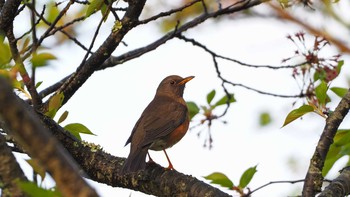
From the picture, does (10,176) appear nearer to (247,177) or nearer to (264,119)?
(247,177)

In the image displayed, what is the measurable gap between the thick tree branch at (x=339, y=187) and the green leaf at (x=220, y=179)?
0.84 metres

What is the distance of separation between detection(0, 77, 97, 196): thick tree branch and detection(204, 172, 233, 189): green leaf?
2.79 m

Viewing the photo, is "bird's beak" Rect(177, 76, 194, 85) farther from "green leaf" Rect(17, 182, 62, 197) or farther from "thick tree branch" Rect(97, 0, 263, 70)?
"green leaf" Rect(17, 182, 62, 197)

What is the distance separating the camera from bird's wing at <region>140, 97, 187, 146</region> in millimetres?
6079

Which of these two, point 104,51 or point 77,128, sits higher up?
point 104,51

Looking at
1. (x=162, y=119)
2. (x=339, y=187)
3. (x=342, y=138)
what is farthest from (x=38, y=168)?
(x=162, y=119)

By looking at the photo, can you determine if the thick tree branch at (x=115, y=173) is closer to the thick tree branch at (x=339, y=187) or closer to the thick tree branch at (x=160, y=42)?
the thick tree branch at (x=339, y=187)

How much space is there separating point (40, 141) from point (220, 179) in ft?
9.66

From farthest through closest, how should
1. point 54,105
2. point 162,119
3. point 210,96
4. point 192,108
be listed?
point 162,119, point 210,96, point 192,108, point 54,105

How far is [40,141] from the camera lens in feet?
5.41

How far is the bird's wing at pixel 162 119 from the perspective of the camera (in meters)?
6.08

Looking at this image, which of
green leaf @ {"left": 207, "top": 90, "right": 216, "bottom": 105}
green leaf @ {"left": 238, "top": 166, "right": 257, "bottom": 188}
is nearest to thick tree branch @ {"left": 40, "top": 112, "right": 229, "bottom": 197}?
green leaf @ {"left": 238, "top": 166, "right": 257, "bottom": 188}

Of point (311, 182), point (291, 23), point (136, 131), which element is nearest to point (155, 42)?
point (136, 131)

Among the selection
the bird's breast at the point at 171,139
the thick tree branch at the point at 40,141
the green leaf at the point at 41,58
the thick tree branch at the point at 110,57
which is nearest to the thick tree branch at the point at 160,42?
the thick tree branch at the point at 110,57
